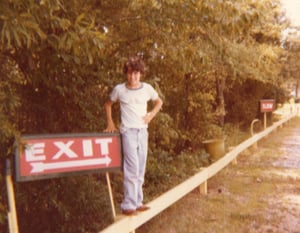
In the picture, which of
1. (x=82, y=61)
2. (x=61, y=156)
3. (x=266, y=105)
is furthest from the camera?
(x=266, y=105)

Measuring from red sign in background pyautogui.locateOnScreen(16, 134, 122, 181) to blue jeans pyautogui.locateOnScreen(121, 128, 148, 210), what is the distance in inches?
3.5

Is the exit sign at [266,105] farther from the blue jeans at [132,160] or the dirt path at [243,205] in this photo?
the blue jeans at [132,160]

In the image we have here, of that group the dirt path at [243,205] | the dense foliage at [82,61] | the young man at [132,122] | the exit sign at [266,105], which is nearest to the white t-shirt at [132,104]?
the young man at [132,122]

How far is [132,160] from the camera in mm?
5230

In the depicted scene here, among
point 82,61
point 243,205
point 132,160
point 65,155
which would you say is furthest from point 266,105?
point 65,155

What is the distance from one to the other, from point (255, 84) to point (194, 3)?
655 inches

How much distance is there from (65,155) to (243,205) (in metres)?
4.20

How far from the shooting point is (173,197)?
22.8 ft

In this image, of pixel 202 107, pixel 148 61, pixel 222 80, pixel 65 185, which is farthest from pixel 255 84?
pixel 65 185

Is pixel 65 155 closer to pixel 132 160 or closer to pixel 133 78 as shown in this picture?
pixel 132 160

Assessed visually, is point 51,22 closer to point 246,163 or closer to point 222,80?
point 246,163

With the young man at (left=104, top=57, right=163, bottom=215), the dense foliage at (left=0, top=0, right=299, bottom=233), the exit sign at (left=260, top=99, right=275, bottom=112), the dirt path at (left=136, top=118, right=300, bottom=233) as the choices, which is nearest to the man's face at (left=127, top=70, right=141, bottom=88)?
the young man at (left=104, top=57, right=163, bottom=215)

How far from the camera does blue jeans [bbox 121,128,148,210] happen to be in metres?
5.20

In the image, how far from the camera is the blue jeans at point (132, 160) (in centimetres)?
520
